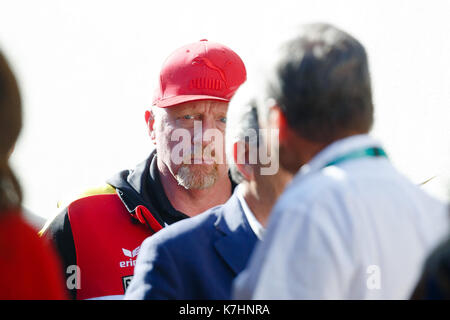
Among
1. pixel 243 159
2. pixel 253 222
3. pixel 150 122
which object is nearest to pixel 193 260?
pixel 253 222

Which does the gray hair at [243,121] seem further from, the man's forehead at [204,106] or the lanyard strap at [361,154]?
the man's forehead at [204,106]

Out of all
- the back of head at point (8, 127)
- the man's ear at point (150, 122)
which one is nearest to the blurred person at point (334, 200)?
the back of head at point (8, 127)

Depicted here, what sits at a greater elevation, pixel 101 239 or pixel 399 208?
pixel 399 208

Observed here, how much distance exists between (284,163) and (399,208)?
1.28 ft

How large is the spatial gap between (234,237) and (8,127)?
3.80 ft

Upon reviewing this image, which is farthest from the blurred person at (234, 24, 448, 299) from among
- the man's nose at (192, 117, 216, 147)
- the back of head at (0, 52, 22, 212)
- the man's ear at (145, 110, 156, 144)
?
the man's ear at (145, 110, 156, 144)

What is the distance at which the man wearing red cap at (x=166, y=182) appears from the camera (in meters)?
3.82

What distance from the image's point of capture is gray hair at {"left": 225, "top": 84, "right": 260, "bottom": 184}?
2.62 m

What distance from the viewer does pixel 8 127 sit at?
1.79 metres

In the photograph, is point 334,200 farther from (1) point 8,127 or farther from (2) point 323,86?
(1) point 8,127
